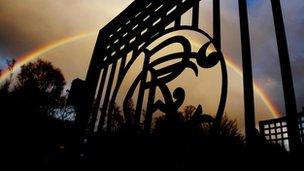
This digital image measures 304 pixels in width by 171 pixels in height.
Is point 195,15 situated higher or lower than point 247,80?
higher

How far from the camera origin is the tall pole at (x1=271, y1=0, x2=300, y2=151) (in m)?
1.02

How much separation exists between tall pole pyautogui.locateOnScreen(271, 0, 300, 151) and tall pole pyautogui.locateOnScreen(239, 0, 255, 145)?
5.3 inches

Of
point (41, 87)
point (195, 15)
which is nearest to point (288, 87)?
point (195, 15)

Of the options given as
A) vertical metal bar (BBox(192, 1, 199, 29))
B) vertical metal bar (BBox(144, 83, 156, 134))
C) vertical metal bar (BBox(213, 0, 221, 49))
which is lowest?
vertical metal bar (BBox(144, 83, 156, 134))

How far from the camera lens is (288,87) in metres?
1.07

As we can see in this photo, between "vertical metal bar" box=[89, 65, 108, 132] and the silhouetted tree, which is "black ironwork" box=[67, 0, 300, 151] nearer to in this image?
"vertical metal bar" box=[89, 65, 108, 132]

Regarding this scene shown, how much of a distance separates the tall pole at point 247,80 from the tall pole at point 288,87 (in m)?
0.13

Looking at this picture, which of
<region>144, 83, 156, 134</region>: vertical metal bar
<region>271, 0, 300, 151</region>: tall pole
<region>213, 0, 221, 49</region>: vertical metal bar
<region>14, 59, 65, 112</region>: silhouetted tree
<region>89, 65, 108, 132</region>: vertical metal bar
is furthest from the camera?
<region>14, 59, 65, 112</region>: silhouetted tree

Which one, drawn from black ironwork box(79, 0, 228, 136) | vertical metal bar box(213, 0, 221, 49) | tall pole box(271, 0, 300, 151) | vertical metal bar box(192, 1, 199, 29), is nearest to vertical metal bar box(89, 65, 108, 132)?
black ironwork box(79, 0, 228, 136)

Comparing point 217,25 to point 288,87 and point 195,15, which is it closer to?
point 195,15

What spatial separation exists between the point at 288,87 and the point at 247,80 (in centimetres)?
17

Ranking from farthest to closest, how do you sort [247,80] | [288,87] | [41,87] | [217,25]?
1. [41,87]
2. [217,25]
3. [247,80]
4. [288,87]

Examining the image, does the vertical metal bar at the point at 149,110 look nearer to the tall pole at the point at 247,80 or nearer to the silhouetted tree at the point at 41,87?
the tall pole at the point at 247,80

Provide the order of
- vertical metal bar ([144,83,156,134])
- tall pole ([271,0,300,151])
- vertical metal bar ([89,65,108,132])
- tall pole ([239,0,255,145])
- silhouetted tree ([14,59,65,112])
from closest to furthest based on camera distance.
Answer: tall pole ([271,0,300,151]) → tall pole ([239,0,255,145]) → vertical metal bar ([144,83,156,134]) → vertical metal bar ([89,65,108,132]) → silhouetted tree ([14,59,65,112])
